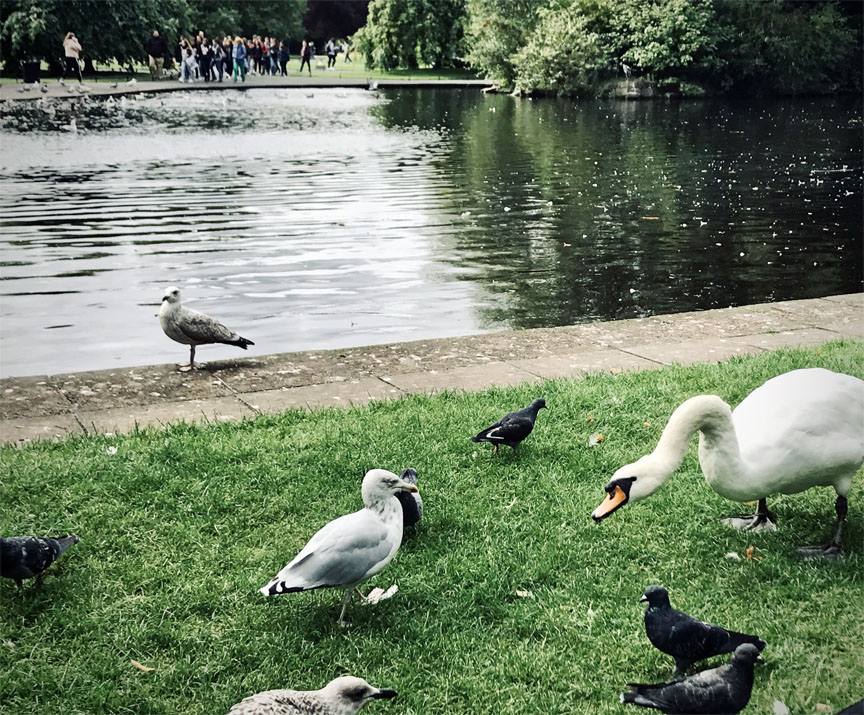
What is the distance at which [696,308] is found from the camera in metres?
10.5

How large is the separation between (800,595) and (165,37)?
22507mm

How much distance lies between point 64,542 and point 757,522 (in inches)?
126

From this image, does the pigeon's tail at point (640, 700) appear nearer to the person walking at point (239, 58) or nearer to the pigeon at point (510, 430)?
the pigeon at point (510, 430)

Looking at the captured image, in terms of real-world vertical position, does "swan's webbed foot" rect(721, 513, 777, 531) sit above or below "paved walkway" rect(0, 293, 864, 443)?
below

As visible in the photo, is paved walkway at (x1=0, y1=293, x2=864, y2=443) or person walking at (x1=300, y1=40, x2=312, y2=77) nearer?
paved walkway at (x1=0, y1=293, x2=864, y2=443)

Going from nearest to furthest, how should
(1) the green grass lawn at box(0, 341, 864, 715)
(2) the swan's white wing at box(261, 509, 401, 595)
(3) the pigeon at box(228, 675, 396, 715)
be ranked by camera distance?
(3) the pigeon at box(228, 675, 396, 715), (1) the green grass lawn at box(0, 341, 864, 715), (2) the swan's white wing at box(261, 509, 401, 595)

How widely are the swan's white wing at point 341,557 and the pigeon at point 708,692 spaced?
3.73 ft

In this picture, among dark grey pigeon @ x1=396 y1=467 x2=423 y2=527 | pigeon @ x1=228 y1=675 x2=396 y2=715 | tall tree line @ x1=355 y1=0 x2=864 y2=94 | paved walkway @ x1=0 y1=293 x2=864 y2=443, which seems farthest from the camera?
tall tree line @ x1=355 y1=0 x2=864 y2=94

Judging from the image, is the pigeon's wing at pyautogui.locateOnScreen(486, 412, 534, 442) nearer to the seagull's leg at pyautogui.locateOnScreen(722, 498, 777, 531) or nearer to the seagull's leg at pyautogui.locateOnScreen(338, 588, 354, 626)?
the seagull's leg at pyautogui.locateOnScreen(722, 498, 777, 531)

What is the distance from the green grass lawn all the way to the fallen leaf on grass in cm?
4

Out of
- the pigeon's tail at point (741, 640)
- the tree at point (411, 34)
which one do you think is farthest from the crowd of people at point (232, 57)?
the pigeon's tail at point (741, 640)

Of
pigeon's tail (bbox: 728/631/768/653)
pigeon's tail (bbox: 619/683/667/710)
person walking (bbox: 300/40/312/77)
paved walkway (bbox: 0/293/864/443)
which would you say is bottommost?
pigeon's tail (bbox: 728/631/768/653)

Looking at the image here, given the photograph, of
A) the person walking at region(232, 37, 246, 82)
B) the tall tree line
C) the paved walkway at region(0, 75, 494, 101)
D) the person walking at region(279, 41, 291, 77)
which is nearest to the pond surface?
the tall tree line

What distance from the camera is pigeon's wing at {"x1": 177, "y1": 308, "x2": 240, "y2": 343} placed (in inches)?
275
